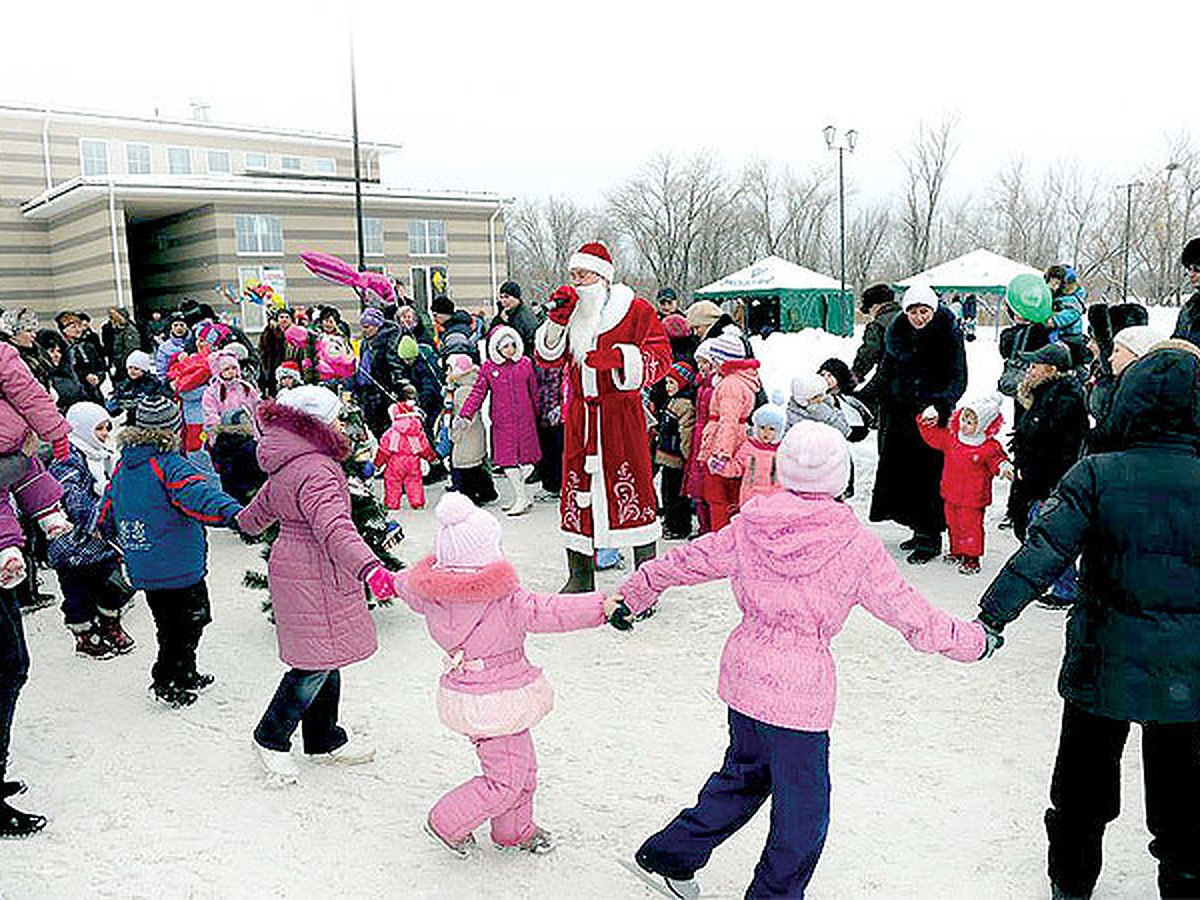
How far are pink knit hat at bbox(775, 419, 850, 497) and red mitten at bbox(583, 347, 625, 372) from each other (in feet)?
9.44

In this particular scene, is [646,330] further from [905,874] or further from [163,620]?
[905,874]

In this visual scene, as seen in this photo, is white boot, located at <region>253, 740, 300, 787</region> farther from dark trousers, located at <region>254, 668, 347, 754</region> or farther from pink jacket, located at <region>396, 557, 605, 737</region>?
pink jacket, located at <region>396, 557, 605, 737</region>

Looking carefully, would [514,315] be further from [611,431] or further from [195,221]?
[195,221]

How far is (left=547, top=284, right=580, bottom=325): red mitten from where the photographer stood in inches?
234

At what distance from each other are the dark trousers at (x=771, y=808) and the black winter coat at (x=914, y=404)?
Answer: 4340 mm

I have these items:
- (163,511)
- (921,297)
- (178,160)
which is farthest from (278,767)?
(178,160)

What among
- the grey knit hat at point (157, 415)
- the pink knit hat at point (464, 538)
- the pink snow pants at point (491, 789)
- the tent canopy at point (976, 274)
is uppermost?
the tent canopy at point (976, 274)

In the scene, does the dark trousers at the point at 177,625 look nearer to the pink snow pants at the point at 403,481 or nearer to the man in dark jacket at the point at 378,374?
the pink snow pants at the point at 403,481

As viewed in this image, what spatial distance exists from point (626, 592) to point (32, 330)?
6.86 metres

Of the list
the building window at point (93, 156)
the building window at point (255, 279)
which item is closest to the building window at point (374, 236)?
the building window at point (255, 279)

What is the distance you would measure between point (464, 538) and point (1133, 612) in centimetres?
207

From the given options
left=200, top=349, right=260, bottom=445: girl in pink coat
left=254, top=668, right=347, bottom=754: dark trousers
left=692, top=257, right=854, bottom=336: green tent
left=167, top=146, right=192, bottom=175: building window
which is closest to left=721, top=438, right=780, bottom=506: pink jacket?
left=254, top=668, right=347, bottom=754: dark trousers

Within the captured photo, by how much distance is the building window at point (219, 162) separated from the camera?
1403 inches

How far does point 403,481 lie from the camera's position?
9.12m
